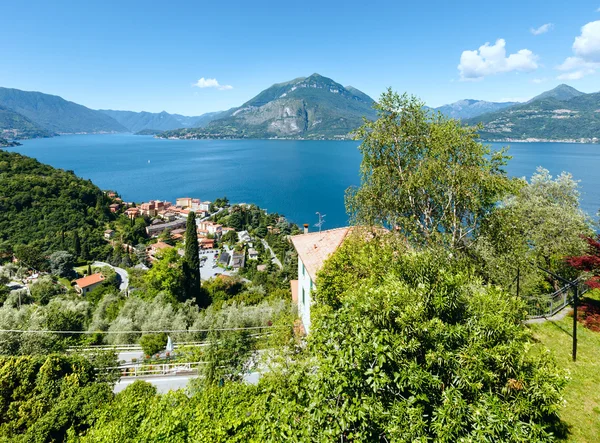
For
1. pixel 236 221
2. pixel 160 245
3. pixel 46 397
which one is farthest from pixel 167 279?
pixel 236 221

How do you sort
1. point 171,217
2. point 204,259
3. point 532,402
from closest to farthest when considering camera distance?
point 532,402 < point 204,259 < point 171,217

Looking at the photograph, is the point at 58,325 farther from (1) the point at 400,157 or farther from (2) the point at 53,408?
(1) the point at 400,157

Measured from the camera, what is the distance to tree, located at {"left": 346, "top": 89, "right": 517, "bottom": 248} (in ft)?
31.2

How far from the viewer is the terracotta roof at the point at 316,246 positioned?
14.9 meters

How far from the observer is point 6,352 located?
A: 15945mm

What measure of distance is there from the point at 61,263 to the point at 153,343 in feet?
138

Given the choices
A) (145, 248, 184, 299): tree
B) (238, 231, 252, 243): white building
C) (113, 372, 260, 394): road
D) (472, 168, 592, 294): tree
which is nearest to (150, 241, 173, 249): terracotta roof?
(238, 231, 252, 243): white building

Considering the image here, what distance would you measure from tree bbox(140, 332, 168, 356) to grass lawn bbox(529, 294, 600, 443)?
1886 cm

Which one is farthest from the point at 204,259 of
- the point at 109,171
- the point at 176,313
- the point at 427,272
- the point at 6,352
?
the point at 109,171

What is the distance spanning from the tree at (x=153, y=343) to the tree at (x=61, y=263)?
40024 mm

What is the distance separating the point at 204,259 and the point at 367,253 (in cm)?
5686

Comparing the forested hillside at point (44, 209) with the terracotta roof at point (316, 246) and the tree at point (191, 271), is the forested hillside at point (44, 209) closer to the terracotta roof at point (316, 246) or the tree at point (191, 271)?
the tree at point (191, 271)

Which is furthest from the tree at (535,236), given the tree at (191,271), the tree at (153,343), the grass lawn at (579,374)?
the tree at (191,271)

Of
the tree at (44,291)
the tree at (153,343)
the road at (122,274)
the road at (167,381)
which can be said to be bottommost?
the road at (122,274)
